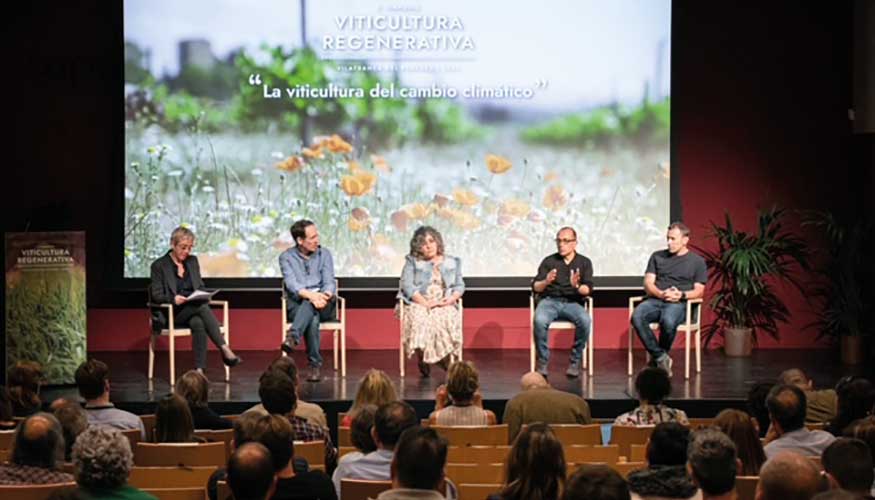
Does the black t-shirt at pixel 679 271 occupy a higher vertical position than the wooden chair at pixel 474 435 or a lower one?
higher

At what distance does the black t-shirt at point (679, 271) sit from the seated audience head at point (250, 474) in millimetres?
5809

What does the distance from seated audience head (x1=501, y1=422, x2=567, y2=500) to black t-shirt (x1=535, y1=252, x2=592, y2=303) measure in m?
5.03

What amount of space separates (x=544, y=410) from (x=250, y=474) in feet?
8.84

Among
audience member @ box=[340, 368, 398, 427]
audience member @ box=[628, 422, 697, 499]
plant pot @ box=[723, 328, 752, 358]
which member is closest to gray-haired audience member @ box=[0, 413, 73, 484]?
audience member @ box=[340, 368, 398, 427]

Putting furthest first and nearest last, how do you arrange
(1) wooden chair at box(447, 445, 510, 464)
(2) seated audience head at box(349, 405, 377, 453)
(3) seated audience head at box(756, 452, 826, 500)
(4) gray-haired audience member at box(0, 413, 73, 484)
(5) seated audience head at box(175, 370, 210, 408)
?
1. (5) seated audience head at box(175, 370, 210, 408)
2. (1) wooden chair at box(447, 445, 510, 464)
3. (2) seated audience head at box(349, 405, 377, 453)
4. (4) gray-haired audience member at box(0, 413, 73, 484)
5. (3) seated audience head at box(756, 452, 826, 500)

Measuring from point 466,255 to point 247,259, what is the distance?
5.30ft

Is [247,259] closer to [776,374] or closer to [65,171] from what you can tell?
[65,171]

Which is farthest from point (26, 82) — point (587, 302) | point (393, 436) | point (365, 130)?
point (393, 436)

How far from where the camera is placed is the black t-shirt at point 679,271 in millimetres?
9078

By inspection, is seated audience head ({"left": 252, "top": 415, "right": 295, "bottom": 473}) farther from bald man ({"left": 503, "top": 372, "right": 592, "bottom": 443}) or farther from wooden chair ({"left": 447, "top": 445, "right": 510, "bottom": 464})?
bald man ({"left": 503, "top": 372, "right": 592, "bottom": 443})

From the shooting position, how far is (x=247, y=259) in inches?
390

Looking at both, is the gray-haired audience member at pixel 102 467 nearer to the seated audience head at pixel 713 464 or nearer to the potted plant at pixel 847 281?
the seated audience head at pixel 713 464

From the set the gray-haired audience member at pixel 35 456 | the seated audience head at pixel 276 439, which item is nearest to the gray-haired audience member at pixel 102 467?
the seated audience head at pixel 276 439

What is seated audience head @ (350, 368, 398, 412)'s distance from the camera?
5.71 meters
